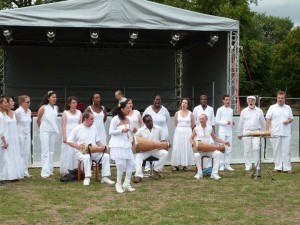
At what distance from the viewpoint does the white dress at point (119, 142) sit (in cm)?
909

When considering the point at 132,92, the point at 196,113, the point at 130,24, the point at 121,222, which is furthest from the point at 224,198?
the point at 132,92

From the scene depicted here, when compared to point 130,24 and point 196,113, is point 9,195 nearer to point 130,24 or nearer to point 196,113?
point 196,113

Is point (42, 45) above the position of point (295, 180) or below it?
above

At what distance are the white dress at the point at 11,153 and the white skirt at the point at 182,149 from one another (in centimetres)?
344

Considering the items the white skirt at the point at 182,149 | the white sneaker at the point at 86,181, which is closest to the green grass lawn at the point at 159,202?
the white sneaker at the point at 86,181

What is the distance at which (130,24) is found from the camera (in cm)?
1486

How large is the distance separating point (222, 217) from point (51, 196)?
295cm

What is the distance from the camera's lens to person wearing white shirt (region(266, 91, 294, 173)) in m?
12.0

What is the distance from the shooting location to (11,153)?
10359mm

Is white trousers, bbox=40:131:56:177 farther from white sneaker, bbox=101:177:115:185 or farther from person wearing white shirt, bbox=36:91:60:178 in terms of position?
white sneaker, bbox=101:177:115:185

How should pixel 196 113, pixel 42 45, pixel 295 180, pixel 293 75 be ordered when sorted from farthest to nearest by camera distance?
pixel 293 75 → pixel 42 45 → pixel 196 113 → pixel 295 180

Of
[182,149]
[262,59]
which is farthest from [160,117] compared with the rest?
[262,59]

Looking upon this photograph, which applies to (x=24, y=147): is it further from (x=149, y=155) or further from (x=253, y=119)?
(x=253, y=119)

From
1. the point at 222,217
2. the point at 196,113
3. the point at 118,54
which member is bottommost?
the point at 222,217
